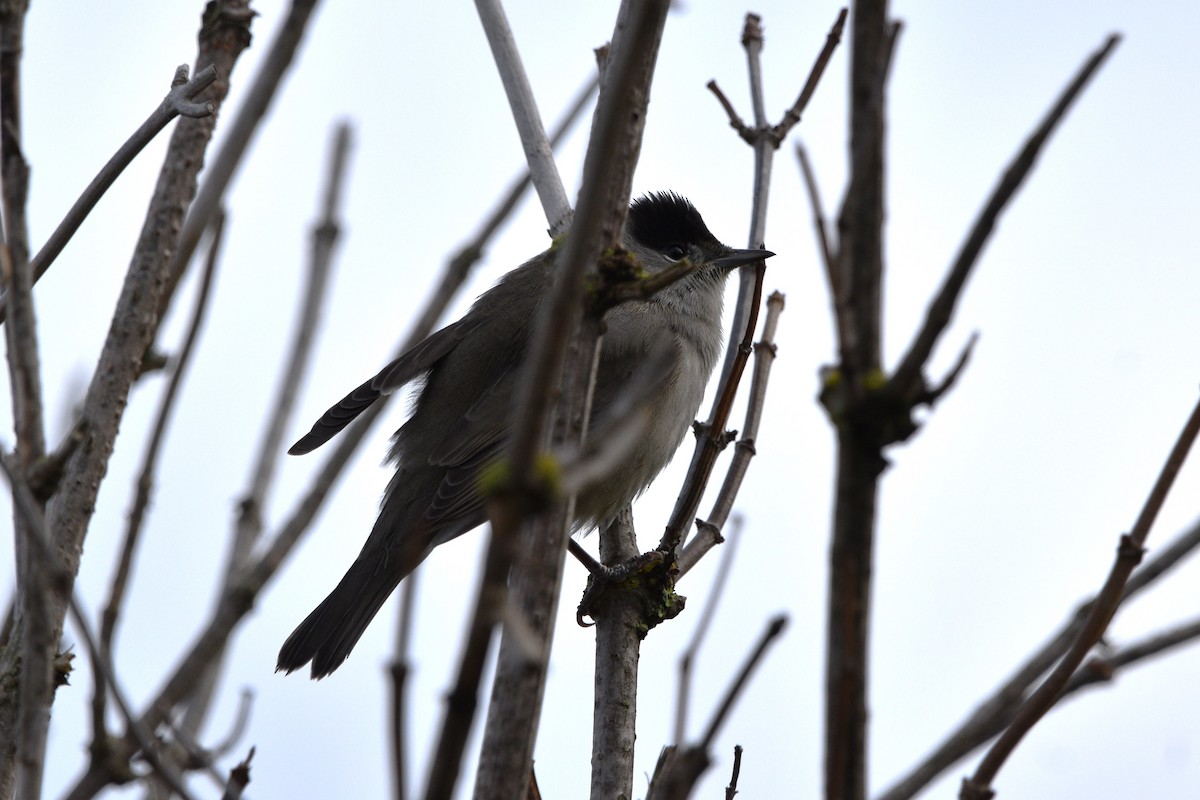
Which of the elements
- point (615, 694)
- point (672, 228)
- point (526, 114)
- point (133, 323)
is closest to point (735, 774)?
point (615, 694)

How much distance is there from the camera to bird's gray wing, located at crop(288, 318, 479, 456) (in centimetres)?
456

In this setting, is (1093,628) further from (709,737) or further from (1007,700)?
(709,737)

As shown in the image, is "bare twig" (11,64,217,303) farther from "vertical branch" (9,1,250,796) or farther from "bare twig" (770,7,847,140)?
"bare twig" (770,7,847,140)

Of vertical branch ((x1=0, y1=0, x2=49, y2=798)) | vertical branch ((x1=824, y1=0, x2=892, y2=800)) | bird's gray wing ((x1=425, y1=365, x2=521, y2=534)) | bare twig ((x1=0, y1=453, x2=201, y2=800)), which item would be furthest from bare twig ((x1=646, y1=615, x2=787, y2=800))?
bird's gray wing ((x1=425, y1=365, x2=521, y2=534))

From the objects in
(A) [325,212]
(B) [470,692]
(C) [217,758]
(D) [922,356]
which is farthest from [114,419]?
(D) [922,356]

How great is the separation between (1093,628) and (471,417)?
340 cm

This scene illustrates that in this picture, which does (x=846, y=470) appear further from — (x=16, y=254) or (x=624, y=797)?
(x=624, y=797)

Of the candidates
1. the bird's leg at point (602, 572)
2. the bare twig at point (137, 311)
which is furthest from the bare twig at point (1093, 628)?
the bird's leg at point (602, 572)

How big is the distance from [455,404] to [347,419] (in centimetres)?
41

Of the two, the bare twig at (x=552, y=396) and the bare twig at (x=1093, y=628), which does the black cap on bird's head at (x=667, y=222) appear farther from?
the bare twig at (x=1093, y=628)

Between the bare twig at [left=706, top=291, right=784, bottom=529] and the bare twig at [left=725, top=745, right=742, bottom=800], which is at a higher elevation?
the bare twig at [left=706, top=291, right=784, bottom=529]

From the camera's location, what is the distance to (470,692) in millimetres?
1052

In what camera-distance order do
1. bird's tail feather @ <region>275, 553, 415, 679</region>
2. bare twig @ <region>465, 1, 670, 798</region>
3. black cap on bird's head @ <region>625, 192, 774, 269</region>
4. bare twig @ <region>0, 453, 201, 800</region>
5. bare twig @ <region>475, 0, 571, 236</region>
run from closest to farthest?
bare twig @ <region>465, 1, 670, 798</region> < bare twig @ <region>0, 453, 201, 800</region> < bare twig @ <region>475, 0, 571, 236</region> < bird's tail feather @ <region>275, 553, 415, 679</region> < black cap on bird's head @ <region>625, 192, 774, 269</region>

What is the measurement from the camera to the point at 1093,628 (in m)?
1.41
